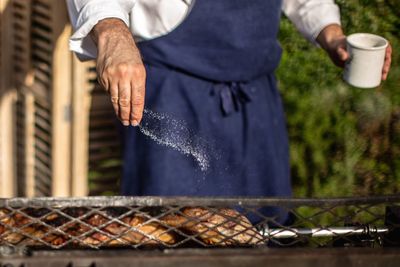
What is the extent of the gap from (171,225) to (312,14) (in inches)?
45.4

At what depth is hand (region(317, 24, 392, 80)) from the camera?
2.73m

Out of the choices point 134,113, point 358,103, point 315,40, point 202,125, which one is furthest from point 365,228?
point 358,103

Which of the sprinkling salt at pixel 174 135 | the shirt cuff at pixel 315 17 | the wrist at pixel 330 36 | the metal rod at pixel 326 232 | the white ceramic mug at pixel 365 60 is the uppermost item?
the shirt cuff at pixel 315 17

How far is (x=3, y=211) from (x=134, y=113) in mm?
450

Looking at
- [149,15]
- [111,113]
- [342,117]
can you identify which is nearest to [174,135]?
[149,15]

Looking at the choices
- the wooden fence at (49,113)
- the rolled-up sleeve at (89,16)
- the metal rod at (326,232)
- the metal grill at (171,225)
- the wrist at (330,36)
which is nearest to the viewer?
the metal grill at (171,225)

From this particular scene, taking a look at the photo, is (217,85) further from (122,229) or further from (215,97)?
(122,229)

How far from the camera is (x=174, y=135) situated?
8.77ft

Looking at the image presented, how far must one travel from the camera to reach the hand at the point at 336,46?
2.73 metres

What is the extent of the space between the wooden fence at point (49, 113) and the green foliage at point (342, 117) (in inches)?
30.9

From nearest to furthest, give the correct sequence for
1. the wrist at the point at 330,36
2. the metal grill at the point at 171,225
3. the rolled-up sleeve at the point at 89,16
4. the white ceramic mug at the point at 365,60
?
1. the metal grill at the point at 171,225
2. the rolled-up sleeve at the point at 89,16
3. the white ceramic mug at the point at 365,60
4. the wrist at the point at 330,36

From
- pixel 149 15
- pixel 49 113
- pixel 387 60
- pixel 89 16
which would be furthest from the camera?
pixel 49 113

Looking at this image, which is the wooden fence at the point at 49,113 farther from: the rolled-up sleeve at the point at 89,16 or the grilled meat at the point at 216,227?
the grilled meat at the point at 216,227


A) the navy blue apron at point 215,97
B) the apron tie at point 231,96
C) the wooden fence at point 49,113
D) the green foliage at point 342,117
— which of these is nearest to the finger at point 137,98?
the navy blue apron at point 215,97
